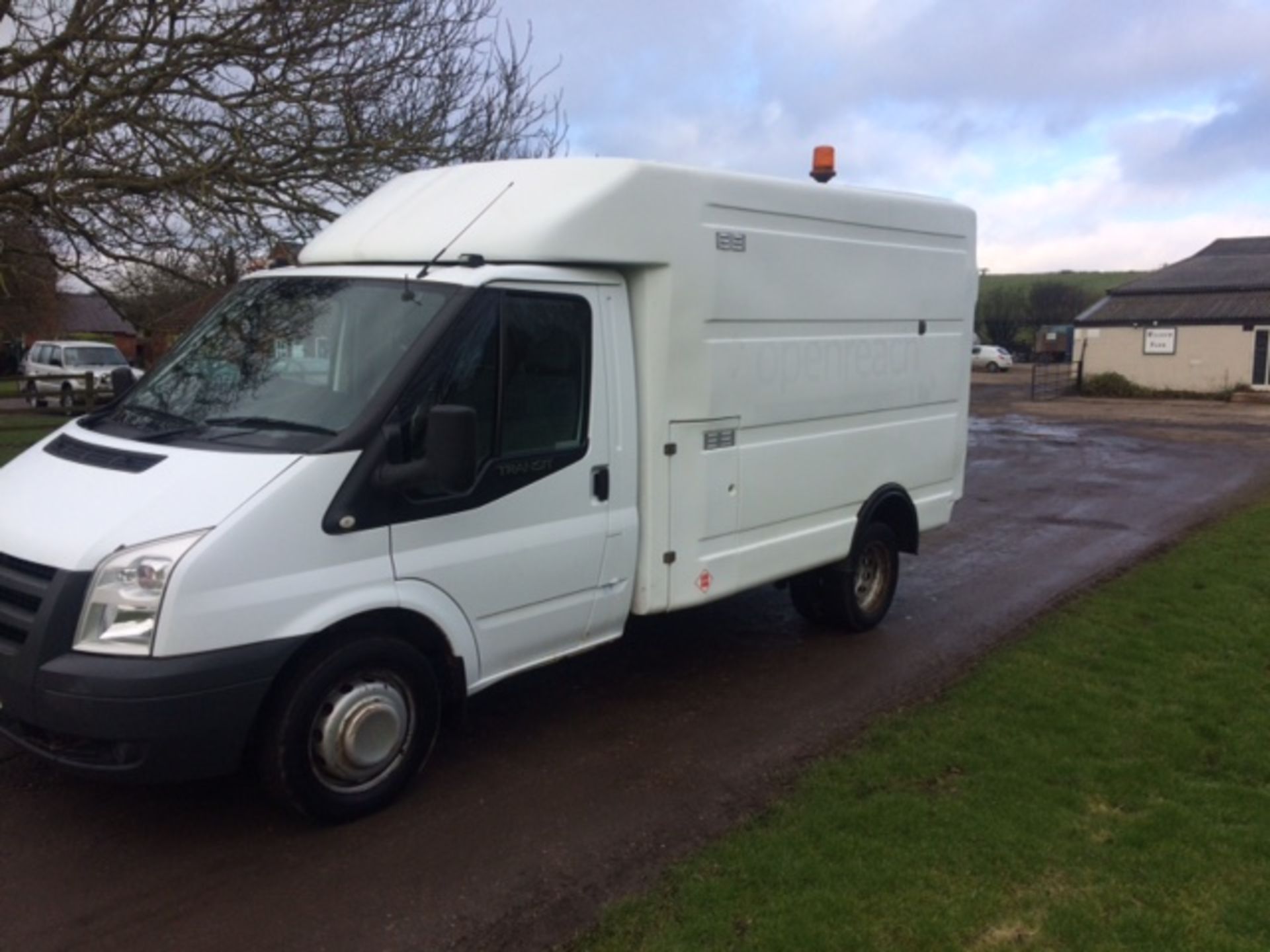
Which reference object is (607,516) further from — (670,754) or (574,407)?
(670,754)

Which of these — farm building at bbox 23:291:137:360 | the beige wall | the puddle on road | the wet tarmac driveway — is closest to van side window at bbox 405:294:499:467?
the wet tarmac driveway

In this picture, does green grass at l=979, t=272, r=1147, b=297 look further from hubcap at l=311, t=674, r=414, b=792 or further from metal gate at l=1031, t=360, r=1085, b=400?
hubcap at l=311, t=674, r=414, b=792

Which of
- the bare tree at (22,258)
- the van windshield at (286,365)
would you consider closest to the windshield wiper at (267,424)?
the van windshield at (286,365)

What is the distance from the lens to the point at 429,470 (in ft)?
13.0

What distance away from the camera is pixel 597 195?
478 cm

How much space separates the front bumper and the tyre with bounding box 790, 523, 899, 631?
3.89m

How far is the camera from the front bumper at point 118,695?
11.5 feet

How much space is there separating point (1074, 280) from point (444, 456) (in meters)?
96.8

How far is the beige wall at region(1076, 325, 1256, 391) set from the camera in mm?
33625

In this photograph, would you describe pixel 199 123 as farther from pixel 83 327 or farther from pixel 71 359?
pixel 83 327

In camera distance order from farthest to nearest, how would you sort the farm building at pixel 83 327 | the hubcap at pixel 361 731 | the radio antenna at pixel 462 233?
1. the farm building at pixel 83 327
2. the radio antenna at pixel 462 233
3. the hubcap at pixel 361 731

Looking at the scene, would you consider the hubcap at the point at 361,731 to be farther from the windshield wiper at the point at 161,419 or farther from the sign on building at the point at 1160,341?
the sign on building at the point at 1160,341

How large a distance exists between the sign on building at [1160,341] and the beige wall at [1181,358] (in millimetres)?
120

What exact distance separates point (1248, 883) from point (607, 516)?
114 inches
